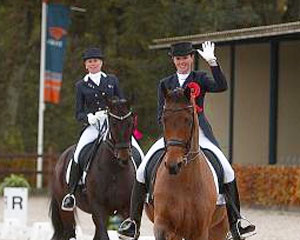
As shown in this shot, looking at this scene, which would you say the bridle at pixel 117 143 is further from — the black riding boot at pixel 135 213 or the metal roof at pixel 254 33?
the metal roof at pixel 254 33

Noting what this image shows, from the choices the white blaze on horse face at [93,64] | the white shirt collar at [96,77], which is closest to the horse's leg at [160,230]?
the white shirt collar at [96,77]

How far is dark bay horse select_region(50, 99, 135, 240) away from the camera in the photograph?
1238 cm

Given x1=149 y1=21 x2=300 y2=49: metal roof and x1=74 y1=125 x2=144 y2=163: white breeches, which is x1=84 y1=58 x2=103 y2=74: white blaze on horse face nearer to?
x1=74 y1=125 x2=144 y2=163: white breeches

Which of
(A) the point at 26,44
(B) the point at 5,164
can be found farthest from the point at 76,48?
(B) the point at 5,164

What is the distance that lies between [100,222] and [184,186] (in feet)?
11.5

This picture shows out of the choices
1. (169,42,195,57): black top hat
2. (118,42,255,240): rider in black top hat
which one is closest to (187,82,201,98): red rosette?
(118,42,255,240): rider in black top hat

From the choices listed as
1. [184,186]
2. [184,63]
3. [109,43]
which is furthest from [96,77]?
[109,43]

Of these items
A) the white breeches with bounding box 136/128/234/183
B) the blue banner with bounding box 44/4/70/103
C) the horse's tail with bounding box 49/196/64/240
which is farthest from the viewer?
the blue banner with bounding box 44/4/70/103

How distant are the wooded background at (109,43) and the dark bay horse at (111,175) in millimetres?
22884

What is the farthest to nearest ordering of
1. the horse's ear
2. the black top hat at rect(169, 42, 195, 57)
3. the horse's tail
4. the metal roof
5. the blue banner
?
the blue banner < the metal roof < the horse's tail < the black top hat at rect(169, 42, 195, 57) < the horse's ear

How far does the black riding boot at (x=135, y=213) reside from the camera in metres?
10.5

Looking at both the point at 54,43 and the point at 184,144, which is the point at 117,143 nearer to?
the point at 184,144

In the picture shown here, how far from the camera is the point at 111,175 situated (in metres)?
12.9

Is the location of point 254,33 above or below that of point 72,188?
above
